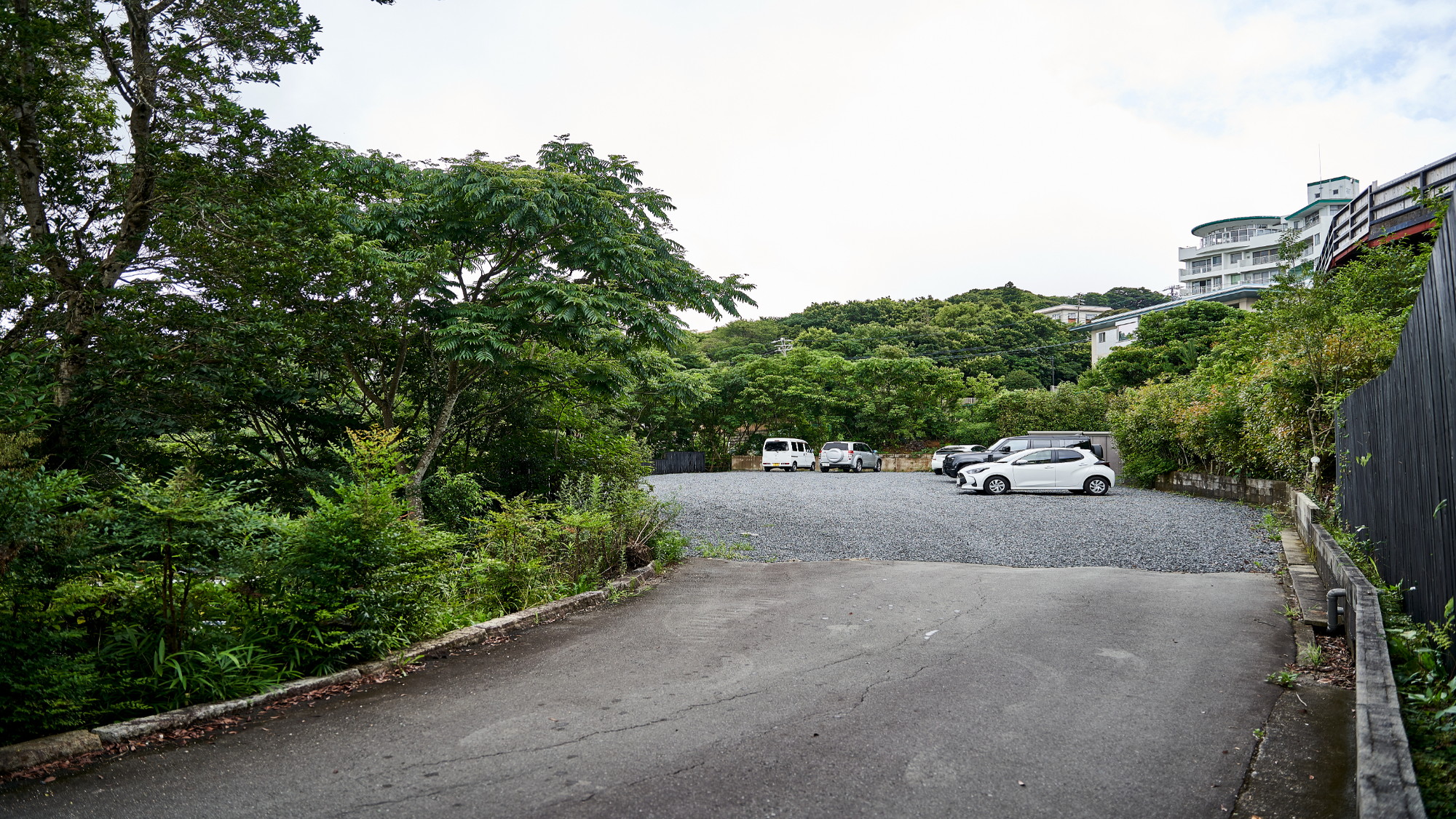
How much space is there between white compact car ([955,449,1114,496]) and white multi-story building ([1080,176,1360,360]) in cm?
4093

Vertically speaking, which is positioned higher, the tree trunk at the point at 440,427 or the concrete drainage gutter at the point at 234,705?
the tree trunk at the point at 440,427

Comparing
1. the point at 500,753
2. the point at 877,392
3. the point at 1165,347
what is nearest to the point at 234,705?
the point at 500,753

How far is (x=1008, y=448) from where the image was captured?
987 inches

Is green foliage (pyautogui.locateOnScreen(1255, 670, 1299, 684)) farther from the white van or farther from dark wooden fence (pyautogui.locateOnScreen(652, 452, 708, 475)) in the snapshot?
dark wooden fence (pyautogui.locateOnScreen(652, 452, 708, 475))

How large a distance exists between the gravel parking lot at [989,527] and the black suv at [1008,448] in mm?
4122

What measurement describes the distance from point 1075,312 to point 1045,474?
240 ft

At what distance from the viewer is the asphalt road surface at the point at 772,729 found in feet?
10.9

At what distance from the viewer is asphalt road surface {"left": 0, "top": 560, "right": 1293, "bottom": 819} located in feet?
10.9

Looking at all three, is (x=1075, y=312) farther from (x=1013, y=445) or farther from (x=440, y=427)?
(x=440, y=427)

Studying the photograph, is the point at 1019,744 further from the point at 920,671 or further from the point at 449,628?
the point at 449,628

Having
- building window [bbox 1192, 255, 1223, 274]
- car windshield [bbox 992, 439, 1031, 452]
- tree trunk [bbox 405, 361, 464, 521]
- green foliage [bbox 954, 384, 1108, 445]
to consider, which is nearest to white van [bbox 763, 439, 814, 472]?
green foliage [bbox 954, 384, 1108, 445]

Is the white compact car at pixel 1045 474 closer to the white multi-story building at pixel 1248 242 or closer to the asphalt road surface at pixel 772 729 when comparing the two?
the asphalt road surface at pixel 772 729

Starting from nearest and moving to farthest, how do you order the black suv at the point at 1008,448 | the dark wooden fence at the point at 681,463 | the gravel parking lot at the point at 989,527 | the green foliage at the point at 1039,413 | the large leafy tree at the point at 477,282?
the large leafy tree at the point at 477,282 → the gravel parking lot at the point at 989,527 → the black suv at the point at 1008,448 → the green foliage at the point at 1039,413 → the dark wooden fence at the point at 681,463

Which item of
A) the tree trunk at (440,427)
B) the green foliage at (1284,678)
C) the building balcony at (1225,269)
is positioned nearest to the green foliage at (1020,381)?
the building balcony at (1225,269)
